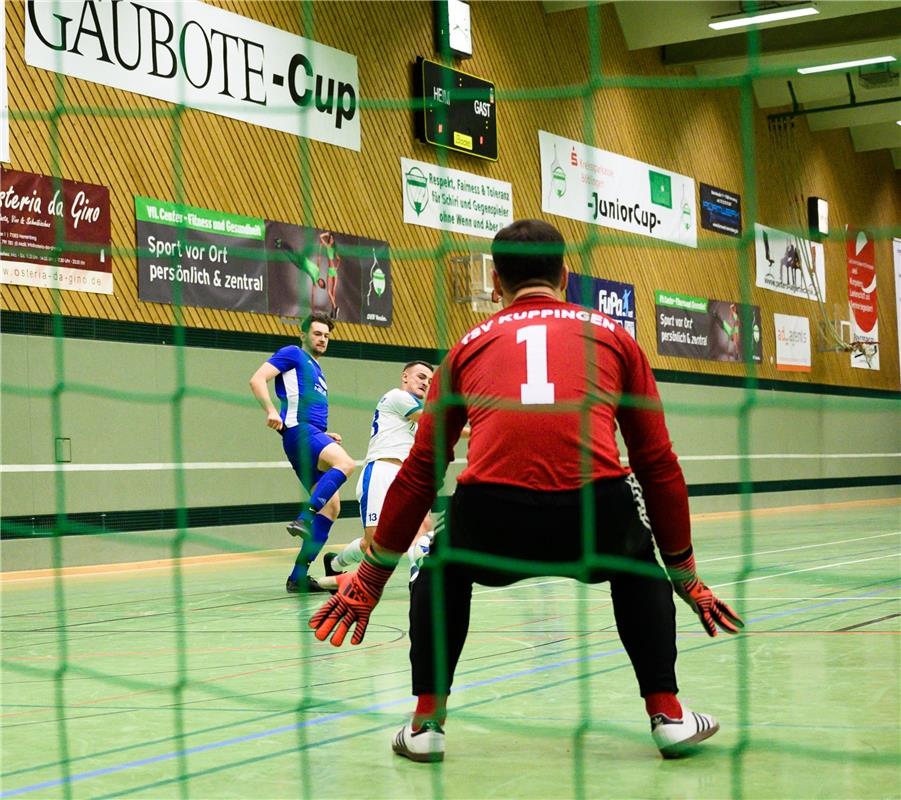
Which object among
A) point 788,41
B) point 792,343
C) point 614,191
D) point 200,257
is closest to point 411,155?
point 200,257

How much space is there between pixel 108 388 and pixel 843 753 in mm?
8264

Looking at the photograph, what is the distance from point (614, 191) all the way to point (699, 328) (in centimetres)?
328

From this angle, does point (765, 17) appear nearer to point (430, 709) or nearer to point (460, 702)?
point (460, 702)

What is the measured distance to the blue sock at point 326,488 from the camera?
291 inches

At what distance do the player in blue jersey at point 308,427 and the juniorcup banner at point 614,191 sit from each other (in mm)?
8809

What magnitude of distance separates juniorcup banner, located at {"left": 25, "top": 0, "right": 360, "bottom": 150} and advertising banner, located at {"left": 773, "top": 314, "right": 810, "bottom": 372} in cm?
973

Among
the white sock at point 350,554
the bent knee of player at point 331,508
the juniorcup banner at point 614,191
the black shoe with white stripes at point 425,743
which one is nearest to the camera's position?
the black shoe with white stripes at point 425,743

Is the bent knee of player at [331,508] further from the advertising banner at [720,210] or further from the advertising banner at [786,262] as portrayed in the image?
the advertising banner at [786,262]

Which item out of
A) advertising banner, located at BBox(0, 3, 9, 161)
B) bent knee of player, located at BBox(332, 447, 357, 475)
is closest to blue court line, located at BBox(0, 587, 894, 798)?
bent knee of player, located at BBox(332, 447, 357, 475)

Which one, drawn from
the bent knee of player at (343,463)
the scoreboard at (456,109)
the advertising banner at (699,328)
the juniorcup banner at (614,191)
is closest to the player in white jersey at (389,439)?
the bent knee of player at (343,463)

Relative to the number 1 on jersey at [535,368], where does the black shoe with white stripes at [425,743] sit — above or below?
below

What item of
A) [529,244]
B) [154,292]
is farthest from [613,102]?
[529,244]

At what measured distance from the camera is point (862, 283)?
2364 centimetres

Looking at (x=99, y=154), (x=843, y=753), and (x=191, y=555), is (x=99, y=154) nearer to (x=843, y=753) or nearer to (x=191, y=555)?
(x=191, y=555)
